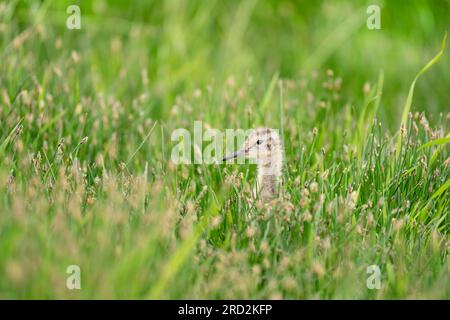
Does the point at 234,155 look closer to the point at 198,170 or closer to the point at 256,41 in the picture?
the point at 198,170

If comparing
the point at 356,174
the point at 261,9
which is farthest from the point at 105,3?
the point at 356,174

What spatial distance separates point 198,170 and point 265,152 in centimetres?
40

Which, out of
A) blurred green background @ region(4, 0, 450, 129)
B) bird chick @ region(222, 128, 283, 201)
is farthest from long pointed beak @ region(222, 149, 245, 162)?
blurred green background @ region(4, 0, 450, 129)

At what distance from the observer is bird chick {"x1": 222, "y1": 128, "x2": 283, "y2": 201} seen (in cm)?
467

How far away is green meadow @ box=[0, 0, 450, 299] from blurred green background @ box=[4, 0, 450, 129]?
20mm

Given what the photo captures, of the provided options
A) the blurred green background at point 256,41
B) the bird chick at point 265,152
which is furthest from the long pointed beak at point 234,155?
the blurred green background at point 256,41

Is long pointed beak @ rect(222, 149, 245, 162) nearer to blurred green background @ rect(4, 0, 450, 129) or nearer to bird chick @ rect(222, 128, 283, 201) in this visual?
bird chick @ rect(222, 128, 283, 201)

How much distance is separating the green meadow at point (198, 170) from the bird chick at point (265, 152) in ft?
0.24

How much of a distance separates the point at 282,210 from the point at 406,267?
1.98 feet

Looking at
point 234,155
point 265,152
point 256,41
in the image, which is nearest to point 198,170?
point 234,155

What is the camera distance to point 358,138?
480 cm

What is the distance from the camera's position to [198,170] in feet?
15.3

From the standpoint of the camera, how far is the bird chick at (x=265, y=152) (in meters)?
4.67

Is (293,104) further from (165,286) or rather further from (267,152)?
(165,286)
